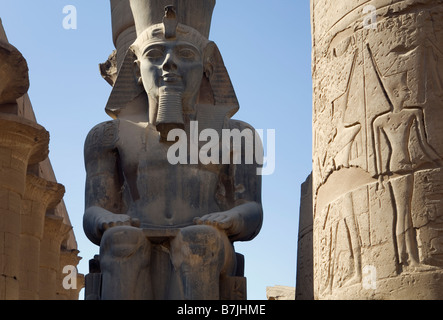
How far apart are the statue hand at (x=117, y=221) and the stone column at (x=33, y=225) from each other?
6.58 metres

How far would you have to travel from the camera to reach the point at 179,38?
971cm

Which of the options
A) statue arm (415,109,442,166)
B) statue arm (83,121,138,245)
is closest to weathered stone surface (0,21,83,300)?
statue arm (83,121,138,245)

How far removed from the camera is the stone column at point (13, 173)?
45.5 feet

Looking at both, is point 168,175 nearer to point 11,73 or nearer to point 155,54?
point 155,54

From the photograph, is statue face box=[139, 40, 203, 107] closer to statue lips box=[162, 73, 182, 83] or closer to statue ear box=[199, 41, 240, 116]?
statue lips box=[162, 73, 182, 83]

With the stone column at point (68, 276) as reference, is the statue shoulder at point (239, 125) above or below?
below

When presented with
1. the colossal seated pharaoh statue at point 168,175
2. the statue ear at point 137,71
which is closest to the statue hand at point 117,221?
the colossal seated pharaoh statue at point 168,175

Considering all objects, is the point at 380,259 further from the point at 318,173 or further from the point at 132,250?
the point at 132,250

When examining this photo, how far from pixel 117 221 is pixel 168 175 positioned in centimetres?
67

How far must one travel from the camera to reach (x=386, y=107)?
743 cm

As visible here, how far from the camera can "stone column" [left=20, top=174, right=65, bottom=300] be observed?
15508mm

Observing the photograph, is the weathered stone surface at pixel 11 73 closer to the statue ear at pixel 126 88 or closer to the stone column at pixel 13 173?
the stone column at pixel 13 173

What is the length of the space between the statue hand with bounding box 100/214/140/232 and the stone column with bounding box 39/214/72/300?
8563mm
